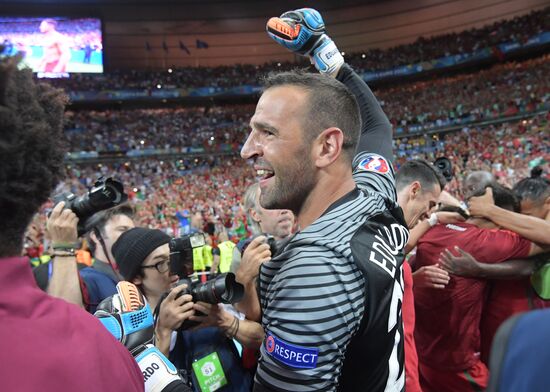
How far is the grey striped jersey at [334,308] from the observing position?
3.47 feet

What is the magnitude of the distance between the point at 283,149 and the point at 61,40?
29692 millimetres

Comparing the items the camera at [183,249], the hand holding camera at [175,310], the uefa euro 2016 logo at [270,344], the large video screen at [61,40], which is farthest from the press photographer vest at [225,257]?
the large video screen at [61,40]

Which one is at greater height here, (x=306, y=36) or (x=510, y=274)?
(x=306, y=36)

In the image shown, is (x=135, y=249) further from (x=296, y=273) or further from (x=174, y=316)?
(x=296, y=273)

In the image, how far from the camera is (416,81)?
89.6ft

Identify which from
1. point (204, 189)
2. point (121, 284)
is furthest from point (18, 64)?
point (204, 189)

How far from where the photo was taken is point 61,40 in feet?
87.5

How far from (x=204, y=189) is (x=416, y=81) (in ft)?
47.8

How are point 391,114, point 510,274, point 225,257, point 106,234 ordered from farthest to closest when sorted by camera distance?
1. point 391,114
2. point 225,257
3. point 106,234
4. point 510,274

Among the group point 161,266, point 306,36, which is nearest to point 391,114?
point 306,36

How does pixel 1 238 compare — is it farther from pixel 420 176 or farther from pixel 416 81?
pixel 416 81

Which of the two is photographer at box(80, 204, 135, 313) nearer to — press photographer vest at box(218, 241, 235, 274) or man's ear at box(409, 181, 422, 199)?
man's ear at box(409, 181, 422, 199)

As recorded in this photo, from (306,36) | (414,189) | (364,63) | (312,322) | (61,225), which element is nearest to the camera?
(312,322)

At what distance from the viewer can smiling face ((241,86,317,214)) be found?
1.36 metres
